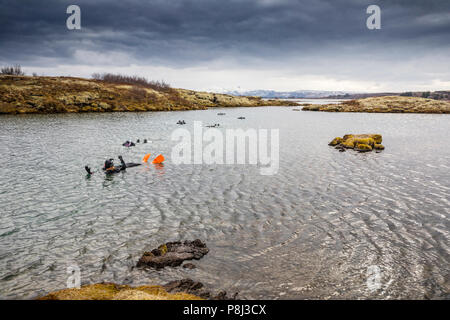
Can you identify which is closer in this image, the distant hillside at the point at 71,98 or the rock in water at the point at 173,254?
the rock in water at the point at 173,254

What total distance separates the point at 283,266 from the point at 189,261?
129 inches

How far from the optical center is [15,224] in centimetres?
1195

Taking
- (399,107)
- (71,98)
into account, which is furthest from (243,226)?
(399,107)

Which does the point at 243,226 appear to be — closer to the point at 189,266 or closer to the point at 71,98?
the point at 189,266

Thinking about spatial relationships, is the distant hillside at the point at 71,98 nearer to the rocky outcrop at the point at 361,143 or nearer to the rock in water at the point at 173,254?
the rocky outcrop at the point at 361,143

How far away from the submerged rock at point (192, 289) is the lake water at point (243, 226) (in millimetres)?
449

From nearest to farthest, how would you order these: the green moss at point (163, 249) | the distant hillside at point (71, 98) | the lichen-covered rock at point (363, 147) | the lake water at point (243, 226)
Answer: the lake water at point (243, 226), the green moss at point (163, 249), the lichen-covered rock at point (363, 147), the distant hillside at point (71, 98)

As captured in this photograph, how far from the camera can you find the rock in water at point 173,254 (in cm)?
901

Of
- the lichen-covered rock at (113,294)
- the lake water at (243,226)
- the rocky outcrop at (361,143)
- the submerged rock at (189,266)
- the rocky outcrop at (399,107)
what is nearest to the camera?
the lichen-covered rock at (113,294)

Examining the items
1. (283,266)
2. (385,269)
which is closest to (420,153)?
(385,269)

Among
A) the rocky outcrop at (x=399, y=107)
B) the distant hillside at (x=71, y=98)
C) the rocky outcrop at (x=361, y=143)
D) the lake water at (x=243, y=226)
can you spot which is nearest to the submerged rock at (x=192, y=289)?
the lake water at (x=243, y=226)

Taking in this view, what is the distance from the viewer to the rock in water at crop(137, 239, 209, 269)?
355 inches

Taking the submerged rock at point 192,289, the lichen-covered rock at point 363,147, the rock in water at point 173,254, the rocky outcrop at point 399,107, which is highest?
the rocky outcrop at point 399,107
